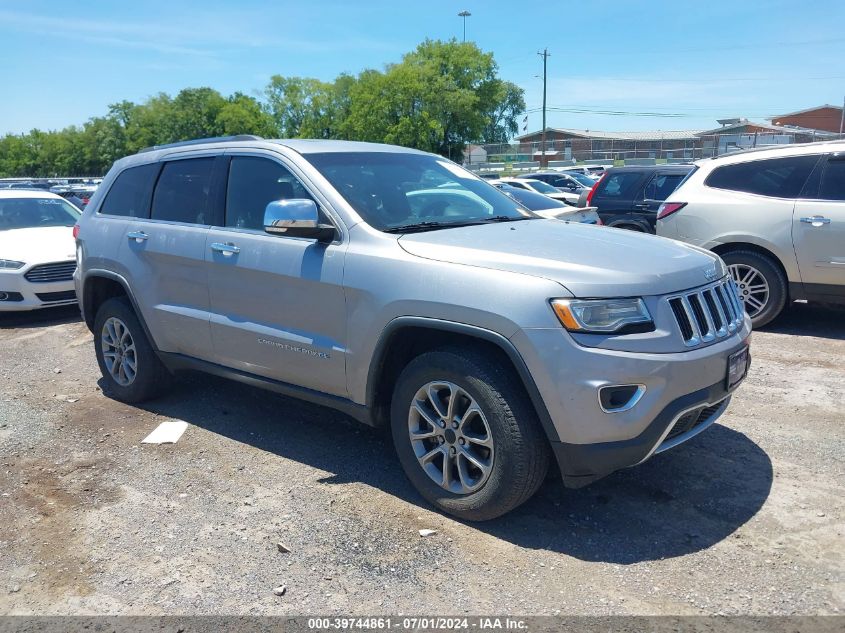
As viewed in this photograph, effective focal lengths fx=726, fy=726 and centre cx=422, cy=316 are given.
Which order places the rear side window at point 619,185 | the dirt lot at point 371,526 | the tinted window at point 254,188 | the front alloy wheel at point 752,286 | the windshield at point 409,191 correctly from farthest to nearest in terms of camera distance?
1. the rear side window at point 619,185
2. the front alloy wheel at point 752,286
3. the tinted window at point 254,188
4. the windshield at point 409,191
5. the dirt lot at point 371,526

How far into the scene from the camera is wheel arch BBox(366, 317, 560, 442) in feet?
10.4

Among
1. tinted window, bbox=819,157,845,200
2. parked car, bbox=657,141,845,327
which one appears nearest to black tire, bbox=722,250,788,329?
parked car, bbox=657,141,845,327

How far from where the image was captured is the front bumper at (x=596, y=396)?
3.05 meters

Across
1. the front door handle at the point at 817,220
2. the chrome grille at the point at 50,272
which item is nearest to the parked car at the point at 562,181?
the chrome grille at the point at 50,272

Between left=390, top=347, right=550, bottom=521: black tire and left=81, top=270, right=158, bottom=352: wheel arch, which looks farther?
left=81, top=270, right=158, bottom=352: wheel arch

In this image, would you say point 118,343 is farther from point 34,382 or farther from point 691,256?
point 691,256

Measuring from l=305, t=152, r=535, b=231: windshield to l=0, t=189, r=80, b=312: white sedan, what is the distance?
5.80m

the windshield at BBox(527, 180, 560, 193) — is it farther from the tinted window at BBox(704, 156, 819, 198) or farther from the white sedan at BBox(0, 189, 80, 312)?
the white sedan at BBox(0, 189, 80, 312)

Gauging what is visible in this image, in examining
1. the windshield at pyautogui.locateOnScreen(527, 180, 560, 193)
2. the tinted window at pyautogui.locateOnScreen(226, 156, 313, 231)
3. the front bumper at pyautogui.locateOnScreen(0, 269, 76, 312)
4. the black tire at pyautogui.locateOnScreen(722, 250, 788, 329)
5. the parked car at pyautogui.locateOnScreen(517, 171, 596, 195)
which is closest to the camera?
the tinted window at pyautogui.locateOnScreen(226, 156, 313, 231)

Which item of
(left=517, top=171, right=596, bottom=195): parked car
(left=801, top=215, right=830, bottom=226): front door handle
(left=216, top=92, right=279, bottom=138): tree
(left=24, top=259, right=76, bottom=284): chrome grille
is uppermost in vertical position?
(left=216, top=92, right=279, bottom=138): tree

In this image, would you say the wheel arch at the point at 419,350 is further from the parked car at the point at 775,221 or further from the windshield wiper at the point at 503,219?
the parked car at the point at 775,221

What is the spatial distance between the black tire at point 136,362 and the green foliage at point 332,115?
58.1 metres

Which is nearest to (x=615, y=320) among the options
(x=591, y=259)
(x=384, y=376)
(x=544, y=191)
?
(x=591, y=259)

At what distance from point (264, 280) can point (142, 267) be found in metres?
1.35
